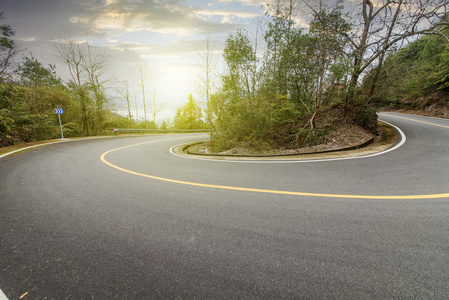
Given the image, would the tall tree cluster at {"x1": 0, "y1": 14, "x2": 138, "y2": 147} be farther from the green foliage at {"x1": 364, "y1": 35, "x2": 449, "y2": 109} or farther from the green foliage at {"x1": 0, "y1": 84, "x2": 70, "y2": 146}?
the green foliage at {"x1": 364, "y1": 35, "x2": 449, "y2": 109}

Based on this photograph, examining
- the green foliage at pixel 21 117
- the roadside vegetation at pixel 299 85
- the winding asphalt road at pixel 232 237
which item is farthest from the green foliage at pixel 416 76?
the green foliage at pixel 21 117

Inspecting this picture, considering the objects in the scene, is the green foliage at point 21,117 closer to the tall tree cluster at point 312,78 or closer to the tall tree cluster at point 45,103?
the tall tree cluster at point 45,103

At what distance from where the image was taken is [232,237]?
227 centimetres

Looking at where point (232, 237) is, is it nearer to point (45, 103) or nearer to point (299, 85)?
point (299, 85)

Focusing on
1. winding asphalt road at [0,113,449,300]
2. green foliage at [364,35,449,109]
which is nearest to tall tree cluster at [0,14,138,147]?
winding asphalt road at [0,113,449,300]

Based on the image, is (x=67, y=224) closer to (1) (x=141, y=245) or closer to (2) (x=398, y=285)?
(1) (x=141, y=245)

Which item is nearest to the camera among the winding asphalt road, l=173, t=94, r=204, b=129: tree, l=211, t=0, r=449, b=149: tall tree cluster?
the winding asphalt road

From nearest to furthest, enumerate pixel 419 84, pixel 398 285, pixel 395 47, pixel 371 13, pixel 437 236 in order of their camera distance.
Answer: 1. pixel 398 285
2. pixel 437 236
3. pixel 395 47
4. pixel 371 13
5. pixel 419 84

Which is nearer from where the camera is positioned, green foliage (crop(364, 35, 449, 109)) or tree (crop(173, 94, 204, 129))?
green foliage (crop(364, 35, 449, 109))

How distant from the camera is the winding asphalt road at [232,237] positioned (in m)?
1.61

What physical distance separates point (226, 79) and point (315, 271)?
40.0 ft

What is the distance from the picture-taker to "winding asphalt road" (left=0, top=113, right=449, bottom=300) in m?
1.61

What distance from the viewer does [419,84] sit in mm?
19406

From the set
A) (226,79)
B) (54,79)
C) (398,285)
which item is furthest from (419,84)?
(54,79)
